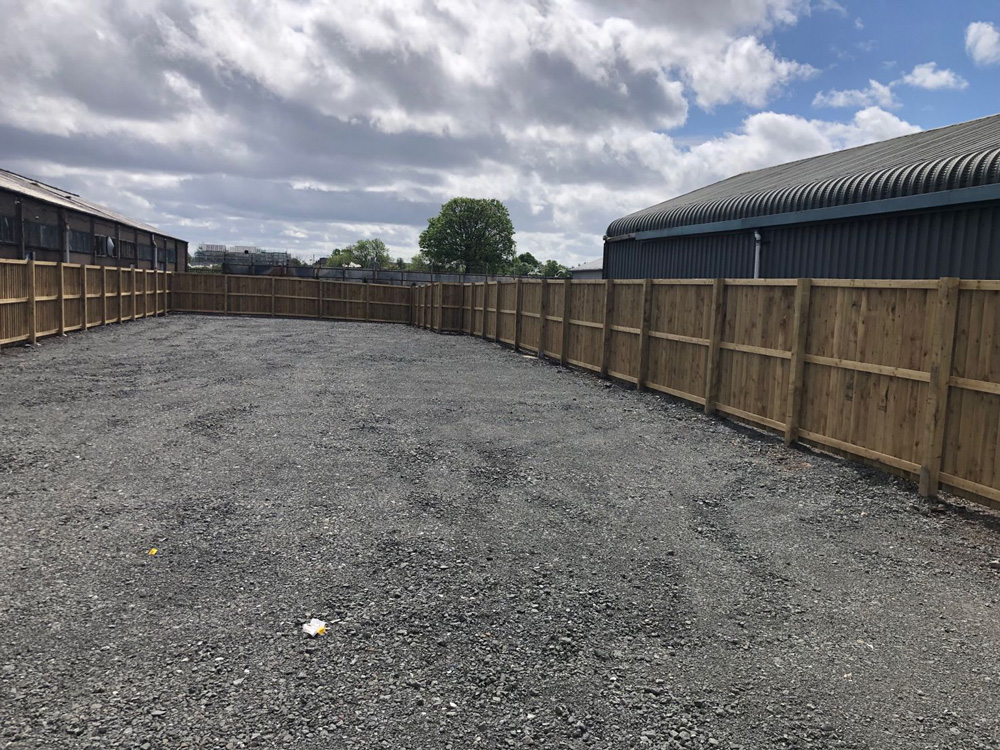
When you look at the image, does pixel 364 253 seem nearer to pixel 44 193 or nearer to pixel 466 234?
pixel 466 234

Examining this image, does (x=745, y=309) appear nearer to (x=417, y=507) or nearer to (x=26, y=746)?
Result: (x=417, y=507)

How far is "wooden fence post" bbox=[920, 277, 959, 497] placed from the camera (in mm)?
6090

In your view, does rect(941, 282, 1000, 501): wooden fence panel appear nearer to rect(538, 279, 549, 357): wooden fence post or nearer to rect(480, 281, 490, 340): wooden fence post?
rect(538, 279, 549, 357): wooden fence post

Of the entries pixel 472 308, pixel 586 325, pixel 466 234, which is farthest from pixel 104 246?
pixel 466 234

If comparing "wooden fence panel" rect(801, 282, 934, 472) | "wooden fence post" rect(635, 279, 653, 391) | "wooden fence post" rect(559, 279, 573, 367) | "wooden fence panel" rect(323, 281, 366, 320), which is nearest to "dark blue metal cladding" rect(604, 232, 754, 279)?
"wooden fence post" rect(559, 279, 573, 367)

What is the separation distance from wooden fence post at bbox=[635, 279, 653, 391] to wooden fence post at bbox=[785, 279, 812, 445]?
13.0 ft

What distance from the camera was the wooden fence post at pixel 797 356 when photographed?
807cm

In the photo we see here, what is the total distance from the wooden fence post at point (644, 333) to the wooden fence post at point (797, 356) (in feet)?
13.0

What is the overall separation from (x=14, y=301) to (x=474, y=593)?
16227 mm

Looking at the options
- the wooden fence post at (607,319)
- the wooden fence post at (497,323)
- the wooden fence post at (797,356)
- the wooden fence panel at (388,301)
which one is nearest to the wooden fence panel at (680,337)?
the wooden fence post at (607,319)

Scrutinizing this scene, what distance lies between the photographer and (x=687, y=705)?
10.0ft

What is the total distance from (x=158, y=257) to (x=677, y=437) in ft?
156

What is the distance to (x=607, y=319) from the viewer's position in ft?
45.0

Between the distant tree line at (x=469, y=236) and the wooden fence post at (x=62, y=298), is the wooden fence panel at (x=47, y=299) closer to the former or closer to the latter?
the wooden fence post at (x=62, y=298)
